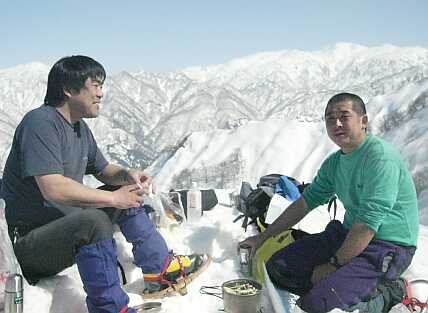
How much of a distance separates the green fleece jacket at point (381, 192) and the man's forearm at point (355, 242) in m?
0.05

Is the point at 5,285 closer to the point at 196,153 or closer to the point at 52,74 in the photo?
the point at 52,74

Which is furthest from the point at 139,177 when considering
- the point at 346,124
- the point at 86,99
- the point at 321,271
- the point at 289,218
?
the point at 346,124

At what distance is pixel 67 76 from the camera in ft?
14.0

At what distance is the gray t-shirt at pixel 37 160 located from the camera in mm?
3838

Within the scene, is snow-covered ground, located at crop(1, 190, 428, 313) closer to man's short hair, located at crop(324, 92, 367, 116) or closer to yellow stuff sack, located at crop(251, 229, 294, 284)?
yellow stuff sack, located at crop(251, 229, 294, 284)

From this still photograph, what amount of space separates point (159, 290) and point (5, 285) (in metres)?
1.54

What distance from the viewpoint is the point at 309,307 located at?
12.2 ft

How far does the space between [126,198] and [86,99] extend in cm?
108

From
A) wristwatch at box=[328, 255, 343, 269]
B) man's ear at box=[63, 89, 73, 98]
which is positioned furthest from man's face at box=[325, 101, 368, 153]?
man's ear at box=[63, 89, 73, 98]

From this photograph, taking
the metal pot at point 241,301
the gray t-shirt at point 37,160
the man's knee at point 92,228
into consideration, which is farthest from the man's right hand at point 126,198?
the metal pot at point 241,301

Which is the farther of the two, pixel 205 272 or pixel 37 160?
pixel 205 272

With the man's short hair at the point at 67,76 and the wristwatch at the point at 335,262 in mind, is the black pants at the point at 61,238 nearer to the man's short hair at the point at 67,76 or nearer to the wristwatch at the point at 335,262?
the man's short hair at the point at 67,76

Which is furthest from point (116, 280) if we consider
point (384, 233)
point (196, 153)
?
point (196, 153)

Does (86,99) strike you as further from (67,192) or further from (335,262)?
(335,262)
